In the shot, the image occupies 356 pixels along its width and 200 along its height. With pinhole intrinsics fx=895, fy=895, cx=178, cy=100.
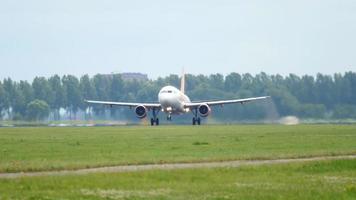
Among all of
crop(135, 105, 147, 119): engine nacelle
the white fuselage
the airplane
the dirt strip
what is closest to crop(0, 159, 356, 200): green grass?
the dirt strip

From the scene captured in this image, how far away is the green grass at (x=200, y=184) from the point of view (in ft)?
64.3

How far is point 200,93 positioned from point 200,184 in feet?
385

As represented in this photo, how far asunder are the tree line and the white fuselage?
5414 millimetres

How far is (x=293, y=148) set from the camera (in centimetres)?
3850

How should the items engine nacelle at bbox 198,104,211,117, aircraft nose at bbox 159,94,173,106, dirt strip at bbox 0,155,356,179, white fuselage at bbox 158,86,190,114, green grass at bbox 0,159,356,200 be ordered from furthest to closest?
1. engine nacelle at bbox 198,104,211,117
2. white fuselage at bbox 158,86,190,114
3. aircraft nose at bbox 159,94,173,106
4. dirt strip at bbox 0,155,356,179
5. green grass at bbox 0,159,356,200

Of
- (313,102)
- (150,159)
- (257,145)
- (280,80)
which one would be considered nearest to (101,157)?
(150,159)

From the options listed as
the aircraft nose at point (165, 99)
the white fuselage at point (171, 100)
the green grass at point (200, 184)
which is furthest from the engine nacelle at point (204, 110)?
the green grass at point (200, 184)

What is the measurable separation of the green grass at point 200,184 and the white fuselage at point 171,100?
65.0 metres

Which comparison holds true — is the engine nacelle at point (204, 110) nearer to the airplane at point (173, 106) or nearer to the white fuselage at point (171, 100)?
the airplane at point (173, 106)

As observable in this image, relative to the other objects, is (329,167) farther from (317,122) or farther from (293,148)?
(317,122)

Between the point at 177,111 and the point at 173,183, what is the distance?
73.5 metres

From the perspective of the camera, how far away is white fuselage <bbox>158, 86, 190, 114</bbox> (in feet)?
301

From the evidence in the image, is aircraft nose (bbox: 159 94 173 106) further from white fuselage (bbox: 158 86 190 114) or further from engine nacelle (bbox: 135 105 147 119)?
engine nacelle (bbox: 135 105 147 119)

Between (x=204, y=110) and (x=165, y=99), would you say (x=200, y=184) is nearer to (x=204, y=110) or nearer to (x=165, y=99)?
(x=165, y=99)
